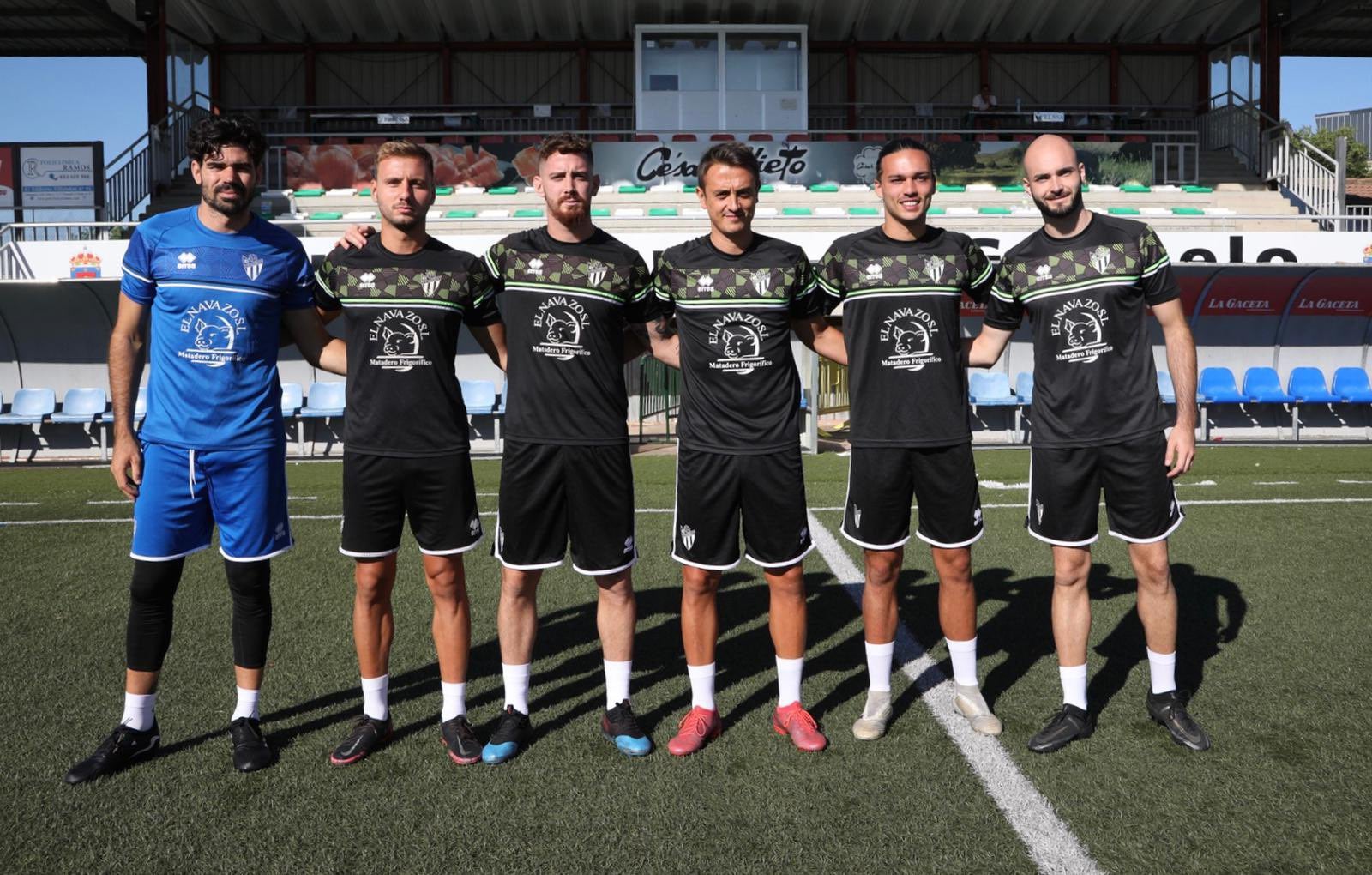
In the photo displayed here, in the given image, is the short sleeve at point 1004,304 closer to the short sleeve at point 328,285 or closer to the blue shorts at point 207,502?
the short sleeve at point 328,285

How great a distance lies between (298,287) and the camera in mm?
3385

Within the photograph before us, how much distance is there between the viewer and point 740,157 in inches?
131

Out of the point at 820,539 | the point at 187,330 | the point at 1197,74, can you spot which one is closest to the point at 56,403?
the point at 820,539

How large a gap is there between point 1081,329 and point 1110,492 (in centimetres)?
58

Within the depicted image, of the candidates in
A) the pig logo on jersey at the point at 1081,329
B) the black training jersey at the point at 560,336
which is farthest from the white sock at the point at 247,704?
the pig logo on jersey at the point at 1081,329

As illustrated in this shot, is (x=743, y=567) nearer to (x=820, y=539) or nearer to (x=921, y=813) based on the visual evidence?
(x=820, y=539)

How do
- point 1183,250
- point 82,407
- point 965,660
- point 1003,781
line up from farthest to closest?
point 82,407
point 1183,250
point 965,660
point 1003,781

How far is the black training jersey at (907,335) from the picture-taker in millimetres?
3404

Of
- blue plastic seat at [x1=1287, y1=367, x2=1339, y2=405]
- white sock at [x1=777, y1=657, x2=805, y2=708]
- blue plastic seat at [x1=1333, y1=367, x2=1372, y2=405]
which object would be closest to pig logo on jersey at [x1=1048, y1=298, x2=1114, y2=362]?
white sock at [x1=777, y1=657, x2=805, y2=708]

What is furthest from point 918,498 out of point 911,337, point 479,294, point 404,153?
point 404,153

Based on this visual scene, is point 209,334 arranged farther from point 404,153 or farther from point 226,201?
point 404,153

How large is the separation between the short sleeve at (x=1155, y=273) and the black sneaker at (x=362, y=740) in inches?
116

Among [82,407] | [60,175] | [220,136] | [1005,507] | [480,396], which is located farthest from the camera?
Answer: [60,175]

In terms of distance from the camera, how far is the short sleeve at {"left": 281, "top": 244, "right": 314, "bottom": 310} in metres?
3.37
